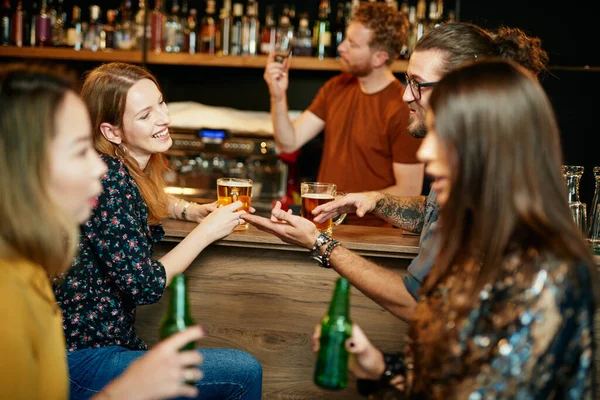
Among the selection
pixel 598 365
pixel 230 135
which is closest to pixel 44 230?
pixel 598 365

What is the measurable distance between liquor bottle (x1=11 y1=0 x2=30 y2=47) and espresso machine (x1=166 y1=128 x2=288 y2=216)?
1.14 m

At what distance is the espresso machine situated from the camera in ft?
13.1

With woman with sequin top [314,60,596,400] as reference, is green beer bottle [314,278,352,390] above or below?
below

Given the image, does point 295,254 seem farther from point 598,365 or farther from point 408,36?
point 408,36

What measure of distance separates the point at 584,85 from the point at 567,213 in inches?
98.1

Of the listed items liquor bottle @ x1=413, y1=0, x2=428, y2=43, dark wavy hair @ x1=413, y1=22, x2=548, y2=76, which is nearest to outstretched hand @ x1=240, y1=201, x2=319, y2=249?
dark wavy hair @ x1=413, y1=22, x2=548, y2=76

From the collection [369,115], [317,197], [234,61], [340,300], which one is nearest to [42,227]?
[340,300]

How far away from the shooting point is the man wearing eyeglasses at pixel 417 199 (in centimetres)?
171

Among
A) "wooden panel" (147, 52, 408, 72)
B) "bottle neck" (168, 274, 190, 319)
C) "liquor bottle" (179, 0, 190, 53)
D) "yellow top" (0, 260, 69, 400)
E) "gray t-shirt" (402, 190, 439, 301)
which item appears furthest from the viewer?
"liquor bottle" (179, 0, 190, 53)

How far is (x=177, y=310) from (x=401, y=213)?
4.27 ft

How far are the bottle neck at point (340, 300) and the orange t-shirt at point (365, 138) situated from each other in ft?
6.85

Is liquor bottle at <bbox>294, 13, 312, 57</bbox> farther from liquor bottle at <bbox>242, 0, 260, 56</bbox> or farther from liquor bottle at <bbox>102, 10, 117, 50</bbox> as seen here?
liquor bottle at <bbox>102, 10, 117, 50</bbox>

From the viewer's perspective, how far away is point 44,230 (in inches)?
45.6

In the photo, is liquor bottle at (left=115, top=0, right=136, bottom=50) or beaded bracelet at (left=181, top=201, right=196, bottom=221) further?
liquor bottle at (left=115, top=0, right=136, bottom=50)
